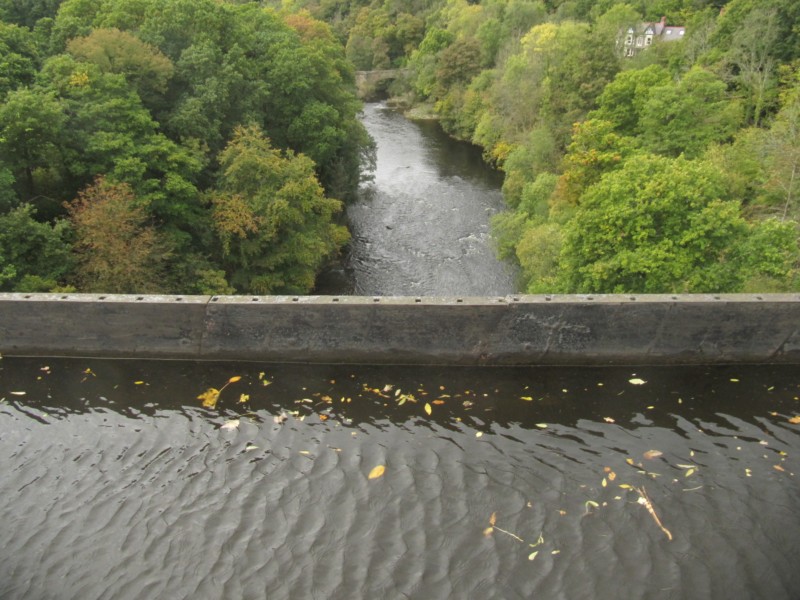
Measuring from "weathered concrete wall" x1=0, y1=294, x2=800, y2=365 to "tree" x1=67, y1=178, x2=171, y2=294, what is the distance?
7777mm

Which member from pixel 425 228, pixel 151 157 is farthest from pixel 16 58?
pixel 425 228

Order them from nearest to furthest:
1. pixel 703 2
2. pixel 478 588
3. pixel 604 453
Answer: pixel 478 588 < pixel 604 453 < pixel 703 2

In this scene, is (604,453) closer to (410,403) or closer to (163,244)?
(410,403)

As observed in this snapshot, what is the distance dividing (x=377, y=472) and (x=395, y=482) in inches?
11.4

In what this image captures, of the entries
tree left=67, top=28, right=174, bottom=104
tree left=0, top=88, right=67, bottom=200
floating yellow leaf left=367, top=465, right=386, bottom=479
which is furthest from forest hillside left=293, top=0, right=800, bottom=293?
tree left=0, top=88, right=67, bottom=200

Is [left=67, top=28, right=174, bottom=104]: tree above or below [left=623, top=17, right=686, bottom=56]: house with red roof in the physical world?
below

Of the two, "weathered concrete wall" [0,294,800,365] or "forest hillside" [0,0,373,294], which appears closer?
"weathered concrete wall" [0,294,800,365]

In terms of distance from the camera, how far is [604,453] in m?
7.63

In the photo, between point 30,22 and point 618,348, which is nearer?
point 618,348

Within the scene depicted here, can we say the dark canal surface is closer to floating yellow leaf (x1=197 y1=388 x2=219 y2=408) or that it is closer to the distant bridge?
floating yellow leaf (x1=197 y1=388 x2=219 y2=408)

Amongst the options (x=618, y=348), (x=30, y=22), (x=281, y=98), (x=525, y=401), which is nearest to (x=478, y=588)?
(x=525, y=401)

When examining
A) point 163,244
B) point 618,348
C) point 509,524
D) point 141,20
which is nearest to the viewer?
point 509,524

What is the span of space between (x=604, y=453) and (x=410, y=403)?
271 centimetres

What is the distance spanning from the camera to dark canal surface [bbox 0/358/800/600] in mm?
6148
